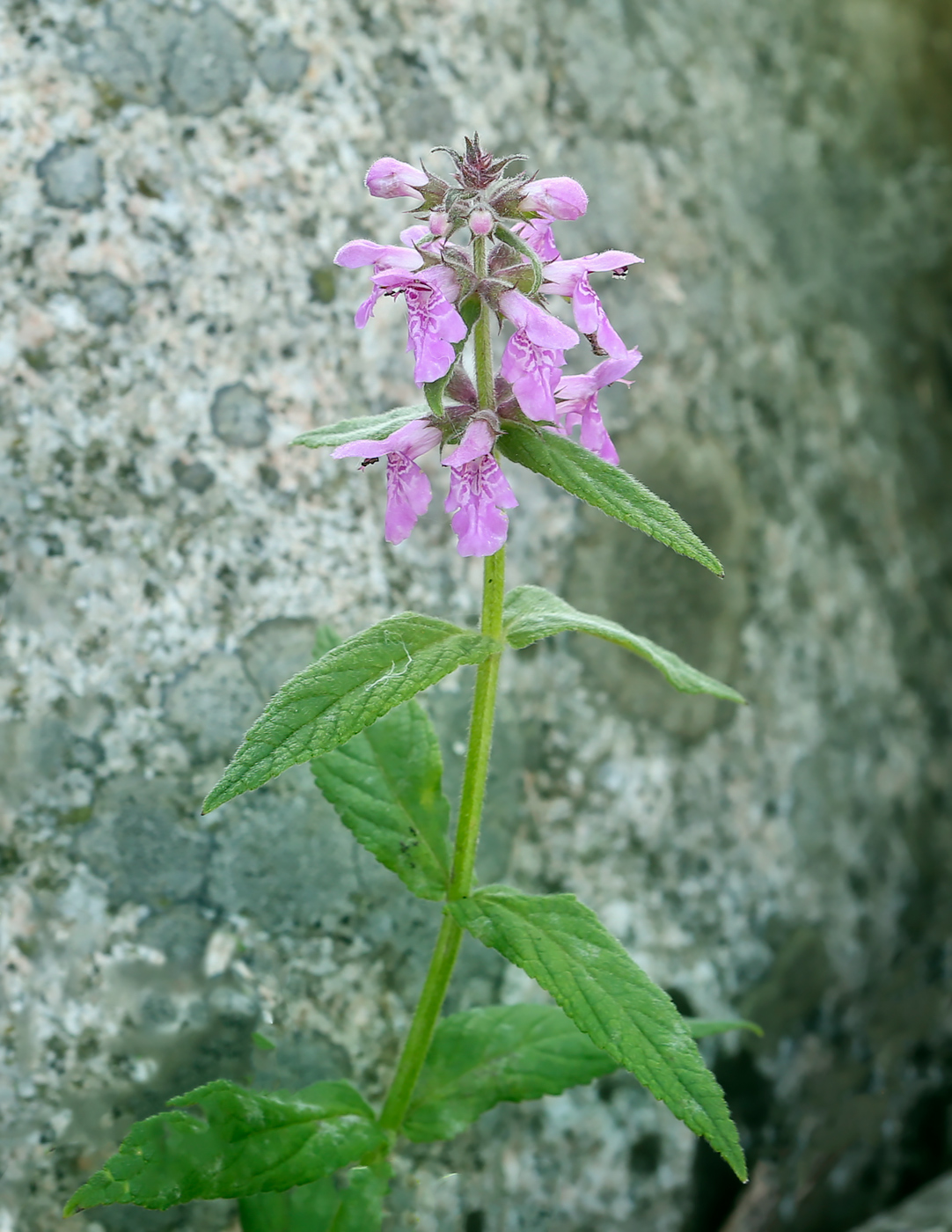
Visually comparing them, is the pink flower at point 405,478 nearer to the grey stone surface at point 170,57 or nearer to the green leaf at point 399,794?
the green leaf at point 399,794

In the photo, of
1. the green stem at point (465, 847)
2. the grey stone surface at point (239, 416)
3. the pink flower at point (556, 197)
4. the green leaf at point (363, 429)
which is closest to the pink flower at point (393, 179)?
the pink flower at point (556, 197)

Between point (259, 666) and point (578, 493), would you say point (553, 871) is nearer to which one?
point (259, 666)

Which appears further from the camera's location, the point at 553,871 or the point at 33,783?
the point at 553,871

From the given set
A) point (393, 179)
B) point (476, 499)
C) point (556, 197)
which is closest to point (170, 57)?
point (393, 179)

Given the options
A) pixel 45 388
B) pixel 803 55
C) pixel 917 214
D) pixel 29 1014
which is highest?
pixel 803 55

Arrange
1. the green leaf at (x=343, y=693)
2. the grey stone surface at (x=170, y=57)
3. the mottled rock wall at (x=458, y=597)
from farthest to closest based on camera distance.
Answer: the grey stone surface at (x=170, y=57)
the mottled rock wall at (x=458, y=597)
the green leaf at (x=343, y=693)

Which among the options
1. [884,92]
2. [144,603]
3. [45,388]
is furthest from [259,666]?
[884,92]

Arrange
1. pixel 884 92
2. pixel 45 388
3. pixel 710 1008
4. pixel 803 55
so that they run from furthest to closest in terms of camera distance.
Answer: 1. pixel 884 92
2. pixel 803 55
3. pixel 710 1008
4. pixel 45 388
